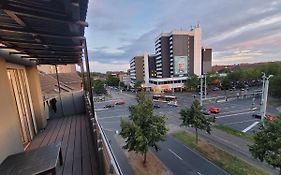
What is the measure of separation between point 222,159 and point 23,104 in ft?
36.0

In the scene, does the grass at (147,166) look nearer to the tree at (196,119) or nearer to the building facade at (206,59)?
the tree at (196,119)

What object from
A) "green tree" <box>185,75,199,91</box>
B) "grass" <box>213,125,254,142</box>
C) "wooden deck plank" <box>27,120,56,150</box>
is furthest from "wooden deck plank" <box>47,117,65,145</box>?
"green tree" <box>185,75,199,91</box>

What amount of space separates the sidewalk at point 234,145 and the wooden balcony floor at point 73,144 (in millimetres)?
10347

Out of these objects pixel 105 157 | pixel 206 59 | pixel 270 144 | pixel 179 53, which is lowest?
pixel 270 144

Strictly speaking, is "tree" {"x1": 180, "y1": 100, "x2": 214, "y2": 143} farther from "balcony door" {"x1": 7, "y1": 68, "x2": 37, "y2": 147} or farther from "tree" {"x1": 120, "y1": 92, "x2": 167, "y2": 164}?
"balcony door" {"x1": 7, "y1": 68, "x2": 37, "y2": 147}

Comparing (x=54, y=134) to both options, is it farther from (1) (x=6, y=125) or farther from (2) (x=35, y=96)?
(1) (x=6, y=125)

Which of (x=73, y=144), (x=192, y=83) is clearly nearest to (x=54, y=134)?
(x=73, y=144)

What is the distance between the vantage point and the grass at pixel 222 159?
9422 mm

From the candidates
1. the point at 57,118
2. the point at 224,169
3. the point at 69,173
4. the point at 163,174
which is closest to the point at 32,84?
the point at 57,118

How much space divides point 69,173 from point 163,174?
301 inches

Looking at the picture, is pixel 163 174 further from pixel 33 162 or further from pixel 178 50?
pixel 178 50

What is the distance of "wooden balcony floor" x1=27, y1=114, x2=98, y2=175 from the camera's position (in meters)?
3.21

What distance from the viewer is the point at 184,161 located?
10633mm

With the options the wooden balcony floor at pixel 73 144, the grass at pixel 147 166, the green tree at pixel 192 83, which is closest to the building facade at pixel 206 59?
the green tree at pixel 192 83
